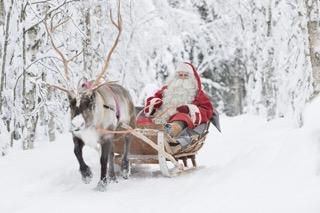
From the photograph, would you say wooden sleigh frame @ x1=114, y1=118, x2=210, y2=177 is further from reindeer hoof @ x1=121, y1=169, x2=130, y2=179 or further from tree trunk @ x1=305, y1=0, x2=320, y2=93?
tree trunk @ x1=305, y1=0, x2=320, y2=93

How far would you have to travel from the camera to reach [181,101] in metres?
8.63

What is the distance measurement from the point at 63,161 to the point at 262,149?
2.94 metres

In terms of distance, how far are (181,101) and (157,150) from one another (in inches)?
49.7

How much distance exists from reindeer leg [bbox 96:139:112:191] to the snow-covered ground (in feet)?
0.33

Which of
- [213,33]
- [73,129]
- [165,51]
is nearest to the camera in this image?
[73,129]

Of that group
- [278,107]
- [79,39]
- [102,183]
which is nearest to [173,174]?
[102,183]

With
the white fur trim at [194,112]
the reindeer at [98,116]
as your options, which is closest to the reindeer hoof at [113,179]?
the reindeer at [98,116]

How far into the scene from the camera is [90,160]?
8.73m

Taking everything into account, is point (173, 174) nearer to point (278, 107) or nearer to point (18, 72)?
point (18, 72)

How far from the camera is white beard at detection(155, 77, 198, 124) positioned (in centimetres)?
861

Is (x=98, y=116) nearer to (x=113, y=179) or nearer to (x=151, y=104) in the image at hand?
(x=113, y=179)

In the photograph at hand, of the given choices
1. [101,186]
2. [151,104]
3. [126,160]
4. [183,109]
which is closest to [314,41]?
[183,109]

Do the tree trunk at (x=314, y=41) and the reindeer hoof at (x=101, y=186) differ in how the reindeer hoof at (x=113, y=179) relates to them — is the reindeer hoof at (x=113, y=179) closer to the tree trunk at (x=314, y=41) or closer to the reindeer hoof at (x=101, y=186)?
the reindeer hoof at (x=101, y=186)

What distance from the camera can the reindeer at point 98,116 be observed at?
6.44m
